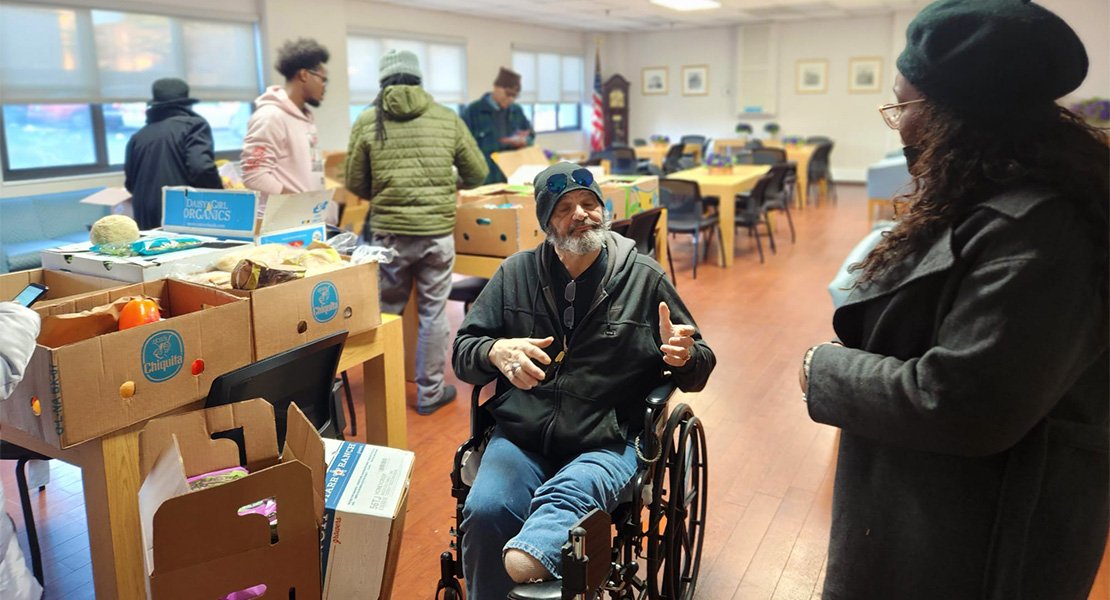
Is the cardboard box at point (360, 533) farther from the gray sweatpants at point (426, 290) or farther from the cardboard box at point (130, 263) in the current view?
the gray sweatpants at point (426, 290)

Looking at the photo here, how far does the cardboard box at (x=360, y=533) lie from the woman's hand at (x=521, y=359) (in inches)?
13.8

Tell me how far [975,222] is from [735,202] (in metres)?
6.05

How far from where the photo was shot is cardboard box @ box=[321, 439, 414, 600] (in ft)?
5.43

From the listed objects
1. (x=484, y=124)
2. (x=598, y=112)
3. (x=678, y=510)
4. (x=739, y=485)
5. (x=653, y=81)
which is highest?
(x=653, y=81)

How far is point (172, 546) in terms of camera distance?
53.4 inches

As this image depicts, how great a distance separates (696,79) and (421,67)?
6.28m

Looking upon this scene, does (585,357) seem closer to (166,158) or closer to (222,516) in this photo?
(222,516)

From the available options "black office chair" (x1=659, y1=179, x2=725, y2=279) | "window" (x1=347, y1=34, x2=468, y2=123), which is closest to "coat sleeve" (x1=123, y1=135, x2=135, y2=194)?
"black office chair" (x1=659, y1=179, x2=725, y2=279)

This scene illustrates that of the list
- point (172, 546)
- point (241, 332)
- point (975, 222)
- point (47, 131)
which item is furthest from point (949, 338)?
point (47, 131)

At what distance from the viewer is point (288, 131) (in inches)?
127

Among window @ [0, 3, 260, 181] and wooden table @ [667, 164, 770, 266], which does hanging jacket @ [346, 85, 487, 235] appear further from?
window @ [0, 3, 260, 181]

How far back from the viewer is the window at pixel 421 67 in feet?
31.4

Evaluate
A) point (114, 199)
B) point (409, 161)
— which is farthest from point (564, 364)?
point (114, 199)

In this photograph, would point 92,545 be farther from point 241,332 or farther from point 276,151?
point 276,151
